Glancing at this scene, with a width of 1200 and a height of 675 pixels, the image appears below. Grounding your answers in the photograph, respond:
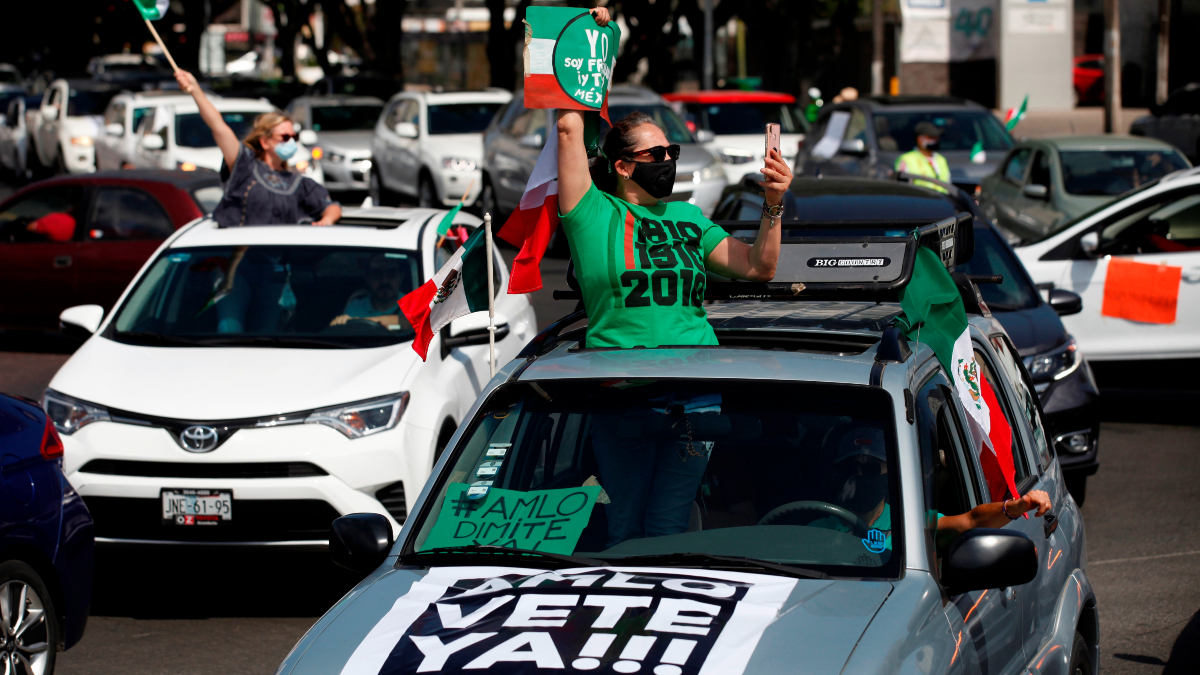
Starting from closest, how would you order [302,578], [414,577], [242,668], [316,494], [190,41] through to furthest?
[414,577] < [242,668] < [316,494] < [302,578] < [190,41]

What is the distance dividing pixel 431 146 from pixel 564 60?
16.1m

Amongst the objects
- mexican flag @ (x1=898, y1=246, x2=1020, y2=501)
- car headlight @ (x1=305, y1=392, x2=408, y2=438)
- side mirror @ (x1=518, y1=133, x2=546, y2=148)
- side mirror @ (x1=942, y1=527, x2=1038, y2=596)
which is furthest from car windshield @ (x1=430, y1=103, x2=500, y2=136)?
side mirror @ (x1=942, y1=527, x2=1038, y2=596)

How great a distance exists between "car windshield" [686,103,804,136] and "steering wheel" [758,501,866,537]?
18148 millimetres

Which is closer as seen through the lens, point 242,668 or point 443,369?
point 242,668

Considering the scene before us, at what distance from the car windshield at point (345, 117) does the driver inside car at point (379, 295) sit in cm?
1681

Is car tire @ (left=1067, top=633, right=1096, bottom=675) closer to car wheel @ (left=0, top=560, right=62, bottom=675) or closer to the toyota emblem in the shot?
car wheel @ (left=0, top=560, right=62, bottom=675)

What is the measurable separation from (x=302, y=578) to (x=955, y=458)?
3856 millimetres

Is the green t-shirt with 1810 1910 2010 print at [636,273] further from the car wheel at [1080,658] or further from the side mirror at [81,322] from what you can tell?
the side mirror at [81,322]

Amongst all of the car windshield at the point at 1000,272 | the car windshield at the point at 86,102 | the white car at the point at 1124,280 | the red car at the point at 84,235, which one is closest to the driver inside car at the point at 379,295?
the car windshield at the point at 1000,272

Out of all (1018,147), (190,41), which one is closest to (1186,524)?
(1018,147)

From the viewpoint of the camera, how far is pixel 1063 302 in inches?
339

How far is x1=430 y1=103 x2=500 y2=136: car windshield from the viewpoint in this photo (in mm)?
21250

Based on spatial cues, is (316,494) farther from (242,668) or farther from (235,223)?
(235,223)

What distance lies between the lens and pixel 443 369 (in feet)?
22.7
